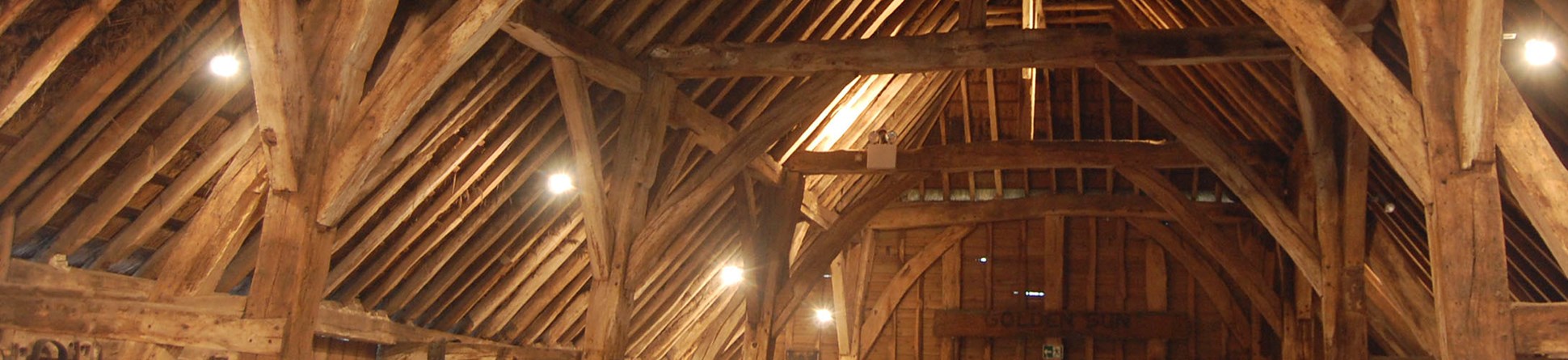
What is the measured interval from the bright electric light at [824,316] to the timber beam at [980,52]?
212 inches

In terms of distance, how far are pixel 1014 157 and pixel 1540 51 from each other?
5.06 meters

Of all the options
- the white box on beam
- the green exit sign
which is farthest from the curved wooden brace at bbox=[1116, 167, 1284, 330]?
the green exit sign

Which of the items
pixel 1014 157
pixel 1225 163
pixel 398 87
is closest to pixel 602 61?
pixel 398 87

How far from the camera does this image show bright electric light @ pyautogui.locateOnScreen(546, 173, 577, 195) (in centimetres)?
768

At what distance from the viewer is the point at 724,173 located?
815 cm

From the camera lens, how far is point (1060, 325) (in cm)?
1200

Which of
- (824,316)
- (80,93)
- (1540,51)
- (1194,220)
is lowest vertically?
(80,93)

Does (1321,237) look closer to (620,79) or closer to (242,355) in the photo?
(620,79)

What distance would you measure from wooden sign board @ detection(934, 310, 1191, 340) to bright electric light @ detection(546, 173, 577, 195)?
5413 mm

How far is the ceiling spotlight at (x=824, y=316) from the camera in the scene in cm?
1267

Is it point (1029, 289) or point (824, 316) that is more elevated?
point (1029, 289)

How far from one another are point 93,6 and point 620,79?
289cm

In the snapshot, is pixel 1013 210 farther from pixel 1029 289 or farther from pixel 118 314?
pixel 118 314

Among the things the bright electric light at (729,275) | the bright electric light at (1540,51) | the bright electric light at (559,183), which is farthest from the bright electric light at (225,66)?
the bright electric light at (729,275)
